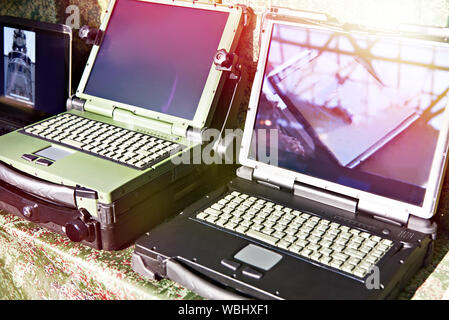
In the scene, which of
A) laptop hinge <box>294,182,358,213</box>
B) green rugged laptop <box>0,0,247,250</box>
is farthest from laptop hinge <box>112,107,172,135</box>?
laptop hinge <box>294,182,358,213</box>

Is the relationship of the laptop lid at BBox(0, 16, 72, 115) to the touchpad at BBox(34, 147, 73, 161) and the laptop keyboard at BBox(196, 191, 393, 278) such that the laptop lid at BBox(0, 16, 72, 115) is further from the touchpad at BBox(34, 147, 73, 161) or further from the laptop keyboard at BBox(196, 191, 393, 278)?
the laptop keyboard at BBox(196, 191, 393, 278)

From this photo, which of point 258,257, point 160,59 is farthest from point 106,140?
point 258,257

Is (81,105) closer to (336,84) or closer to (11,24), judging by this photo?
(11,24)

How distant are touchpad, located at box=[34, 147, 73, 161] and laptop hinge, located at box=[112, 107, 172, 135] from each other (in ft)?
0.77

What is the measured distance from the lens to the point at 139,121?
138cm

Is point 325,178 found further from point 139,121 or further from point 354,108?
point 139,121

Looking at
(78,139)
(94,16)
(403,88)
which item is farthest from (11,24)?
(403,88)

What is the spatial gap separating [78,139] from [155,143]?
0.21m

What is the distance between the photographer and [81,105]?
4.87 feet

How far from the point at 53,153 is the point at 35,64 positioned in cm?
54

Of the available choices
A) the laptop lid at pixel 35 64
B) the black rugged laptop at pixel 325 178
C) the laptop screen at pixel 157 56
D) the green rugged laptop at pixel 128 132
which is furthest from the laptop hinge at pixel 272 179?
the laptop lid at pixel 35 64

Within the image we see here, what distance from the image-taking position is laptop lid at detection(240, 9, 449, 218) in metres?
1.02

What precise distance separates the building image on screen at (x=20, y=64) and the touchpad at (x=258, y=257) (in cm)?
104
